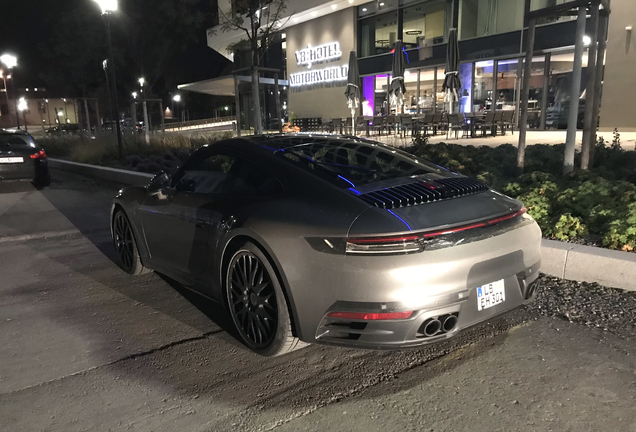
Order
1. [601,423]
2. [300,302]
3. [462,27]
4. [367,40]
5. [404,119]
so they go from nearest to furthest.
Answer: [601,423] < [300,302] < [404,119] < [462,27] < [367,40]

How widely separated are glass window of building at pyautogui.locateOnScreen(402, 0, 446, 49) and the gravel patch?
76.4 feet

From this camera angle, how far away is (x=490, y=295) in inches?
117

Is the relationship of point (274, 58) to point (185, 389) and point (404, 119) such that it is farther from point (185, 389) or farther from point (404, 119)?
point (185, 389)

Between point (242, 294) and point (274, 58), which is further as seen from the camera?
point (274, 58)

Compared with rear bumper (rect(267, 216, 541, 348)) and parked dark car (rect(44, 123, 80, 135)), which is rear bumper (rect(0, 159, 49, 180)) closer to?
rear bumper (rect(267, 216, 541, 348))

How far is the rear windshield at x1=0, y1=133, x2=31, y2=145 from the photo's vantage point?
11779 mm

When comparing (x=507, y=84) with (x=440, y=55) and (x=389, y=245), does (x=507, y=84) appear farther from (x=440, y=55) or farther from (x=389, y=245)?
(x=389, y=245)

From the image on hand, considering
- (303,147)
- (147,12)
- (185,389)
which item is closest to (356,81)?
(303,147)

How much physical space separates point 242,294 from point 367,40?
28.6 meters

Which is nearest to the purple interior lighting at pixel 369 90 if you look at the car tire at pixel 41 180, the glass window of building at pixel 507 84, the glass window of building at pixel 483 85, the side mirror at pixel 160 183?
the glass window of building at pixel 483 85

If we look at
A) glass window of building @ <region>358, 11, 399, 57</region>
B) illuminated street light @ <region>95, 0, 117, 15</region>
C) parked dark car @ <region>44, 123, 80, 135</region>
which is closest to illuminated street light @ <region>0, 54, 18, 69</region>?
parked dark car @ <region>44, 123, 80, 135</region>

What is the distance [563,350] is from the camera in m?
3.31

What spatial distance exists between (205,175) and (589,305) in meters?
3.30

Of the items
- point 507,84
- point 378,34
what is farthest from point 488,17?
point 378,34
